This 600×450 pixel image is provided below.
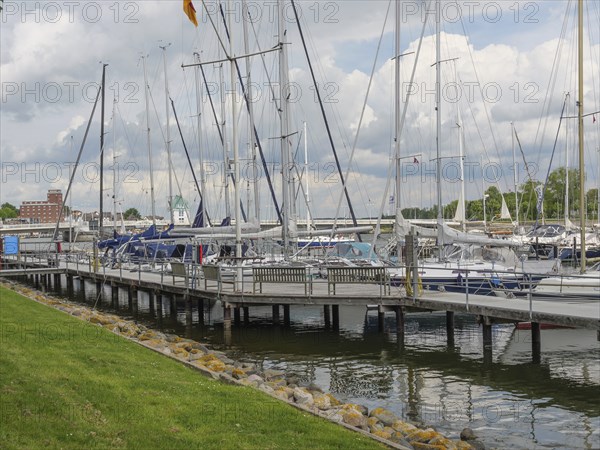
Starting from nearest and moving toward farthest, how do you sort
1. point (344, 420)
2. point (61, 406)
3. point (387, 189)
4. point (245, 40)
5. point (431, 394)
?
point (61, 406) → point (344, 420) → point (431, 394) → point (387, 189) → point (245, 40)

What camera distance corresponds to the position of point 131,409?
1243 cm

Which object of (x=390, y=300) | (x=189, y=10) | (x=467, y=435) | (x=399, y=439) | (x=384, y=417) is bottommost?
(x=467, y=435)

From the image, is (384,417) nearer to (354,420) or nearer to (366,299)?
(354,420)

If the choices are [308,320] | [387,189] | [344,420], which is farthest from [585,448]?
[387,189]

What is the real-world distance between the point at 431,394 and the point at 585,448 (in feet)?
17.5

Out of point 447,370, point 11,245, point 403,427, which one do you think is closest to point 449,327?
point 447,370

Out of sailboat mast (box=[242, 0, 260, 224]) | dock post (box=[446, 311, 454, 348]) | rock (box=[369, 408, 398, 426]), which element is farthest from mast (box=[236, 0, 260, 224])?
rock (box=[369, 408, 398, 426])

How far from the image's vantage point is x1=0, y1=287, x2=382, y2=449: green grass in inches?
428

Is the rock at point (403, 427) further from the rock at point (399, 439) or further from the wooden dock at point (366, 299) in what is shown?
the wooden dock at point (366, 299)

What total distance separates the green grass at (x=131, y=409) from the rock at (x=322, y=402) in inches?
67.4

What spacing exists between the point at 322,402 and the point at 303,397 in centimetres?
46

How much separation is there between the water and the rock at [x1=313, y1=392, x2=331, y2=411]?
1510 mm

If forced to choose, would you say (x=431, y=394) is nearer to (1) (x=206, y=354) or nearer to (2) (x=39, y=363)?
(1) (x=206, y=354)

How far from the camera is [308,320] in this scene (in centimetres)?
3384
